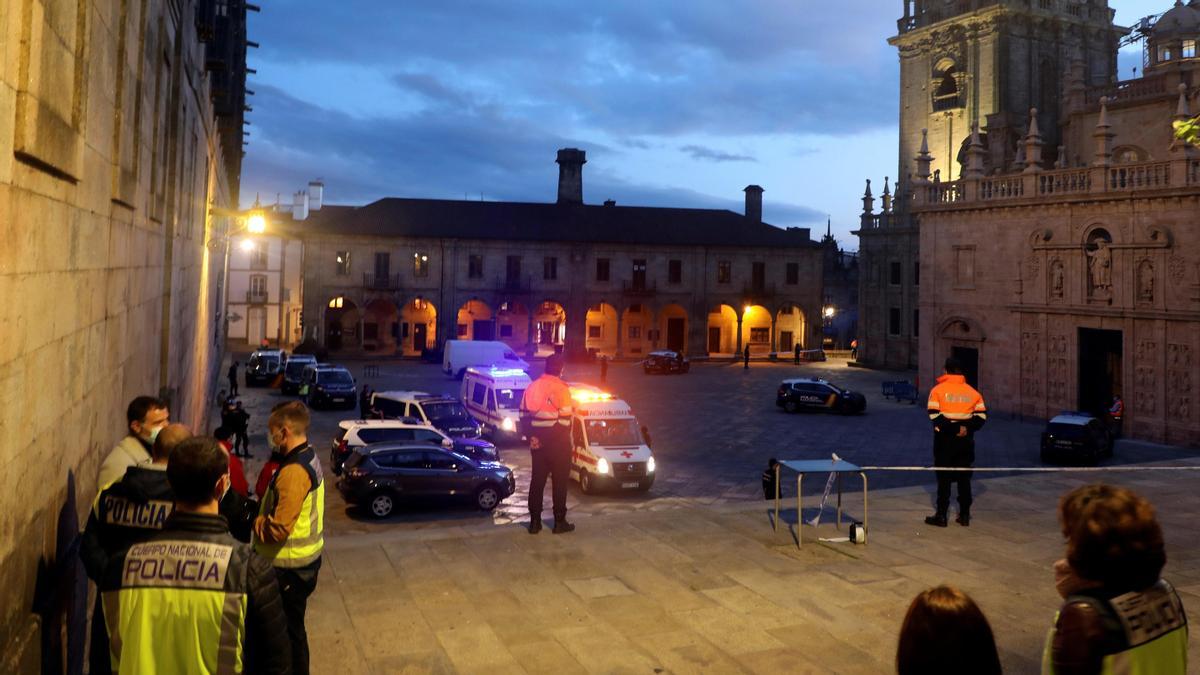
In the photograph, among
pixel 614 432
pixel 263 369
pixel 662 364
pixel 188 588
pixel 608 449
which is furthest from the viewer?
pixel 662 364

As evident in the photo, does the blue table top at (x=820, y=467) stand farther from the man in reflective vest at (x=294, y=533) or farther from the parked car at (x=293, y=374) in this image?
the parked car at (x=293, y=374)

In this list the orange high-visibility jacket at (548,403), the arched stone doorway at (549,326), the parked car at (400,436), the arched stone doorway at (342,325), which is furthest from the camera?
the arched stone doorway at (549,326)

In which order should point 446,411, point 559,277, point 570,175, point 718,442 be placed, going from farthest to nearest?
point 570,175 < point 559,277 < point 718,442 < point 446,411

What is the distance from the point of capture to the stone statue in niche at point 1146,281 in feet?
83.5

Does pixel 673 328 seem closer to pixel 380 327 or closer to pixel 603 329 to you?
pixel 603 329

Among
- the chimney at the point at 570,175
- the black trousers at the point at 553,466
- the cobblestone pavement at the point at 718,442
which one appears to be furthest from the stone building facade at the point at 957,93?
the black trousers at the point at 553,466

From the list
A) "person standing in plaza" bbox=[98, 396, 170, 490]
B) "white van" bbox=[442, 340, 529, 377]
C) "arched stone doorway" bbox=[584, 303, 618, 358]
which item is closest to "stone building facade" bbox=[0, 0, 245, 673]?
"person standing in plaza" bbox=[98, 396, 170, 490]

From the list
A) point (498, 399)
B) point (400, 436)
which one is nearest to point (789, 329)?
point (498, 399)

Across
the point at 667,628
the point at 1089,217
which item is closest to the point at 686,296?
the point at 1089,217

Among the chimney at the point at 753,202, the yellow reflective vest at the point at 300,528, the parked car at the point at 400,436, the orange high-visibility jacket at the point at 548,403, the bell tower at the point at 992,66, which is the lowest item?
the parked car at the point at 400,436

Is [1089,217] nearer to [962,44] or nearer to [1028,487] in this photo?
[1028,487]

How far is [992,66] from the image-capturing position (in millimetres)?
45062

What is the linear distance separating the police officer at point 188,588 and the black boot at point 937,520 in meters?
8.81

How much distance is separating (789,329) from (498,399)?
41893 mm
